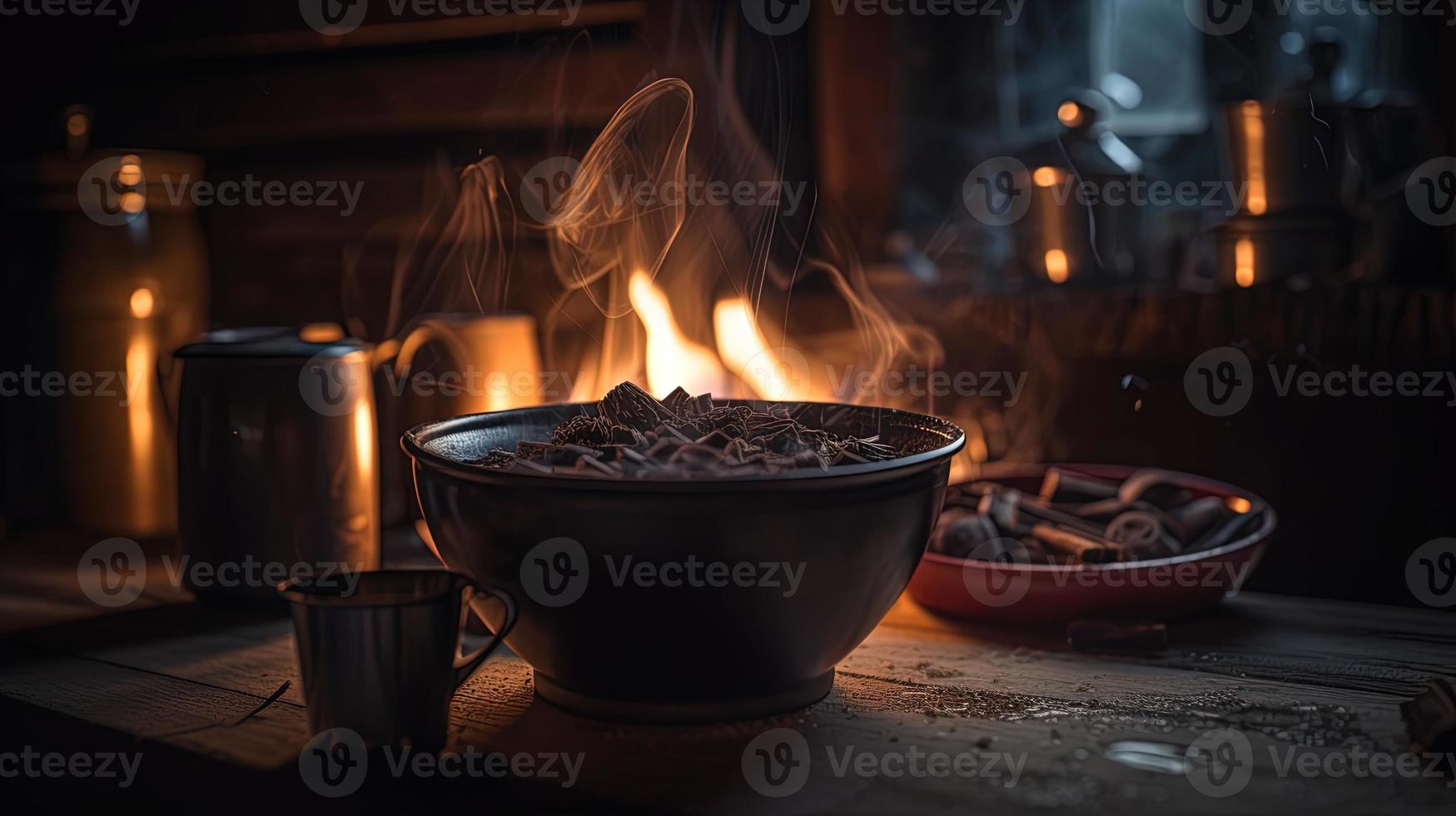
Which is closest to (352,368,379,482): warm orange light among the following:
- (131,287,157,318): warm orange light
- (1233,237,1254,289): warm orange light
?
(131,287,157,318): warm orange light

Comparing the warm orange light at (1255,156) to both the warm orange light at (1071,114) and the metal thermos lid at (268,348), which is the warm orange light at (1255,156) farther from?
the metal thermos lid at (268,348)

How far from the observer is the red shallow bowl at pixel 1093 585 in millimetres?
1488

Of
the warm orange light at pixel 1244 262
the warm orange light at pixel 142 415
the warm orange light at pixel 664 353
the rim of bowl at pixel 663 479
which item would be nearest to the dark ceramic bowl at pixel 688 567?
the rim of bowl at pixel 663 479

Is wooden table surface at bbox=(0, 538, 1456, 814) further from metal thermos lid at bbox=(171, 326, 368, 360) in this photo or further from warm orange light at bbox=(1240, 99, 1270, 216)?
warm orange light at bbox=(1240, 99, 1270, 216)

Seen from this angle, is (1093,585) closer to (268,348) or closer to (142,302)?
(268,348)

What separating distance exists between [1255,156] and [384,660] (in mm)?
1863

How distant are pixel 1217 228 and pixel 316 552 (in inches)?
69.8

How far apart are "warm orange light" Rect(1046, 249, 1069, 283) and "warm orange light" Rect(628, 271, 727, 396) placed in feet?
3.47

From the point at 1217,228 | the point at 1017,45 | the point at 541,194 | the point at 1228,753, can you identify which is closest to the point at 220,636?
the point at 1228,753

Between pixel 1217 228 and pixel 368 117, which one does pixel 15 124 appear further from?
pixel 1217 228

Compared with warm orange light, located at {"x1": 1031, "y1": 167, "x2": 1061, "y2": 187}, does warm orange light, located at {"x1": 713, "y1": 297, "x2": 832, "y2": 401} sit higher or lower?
lower

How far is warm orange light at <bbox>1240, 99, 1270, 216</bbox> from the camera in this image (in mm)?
2141

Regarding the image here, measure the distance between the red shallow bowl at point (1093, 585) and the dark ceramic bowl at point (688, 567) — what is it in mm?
339

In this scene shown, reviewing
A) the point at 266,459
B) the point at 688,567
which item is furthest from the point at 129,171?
the point at 688,567
